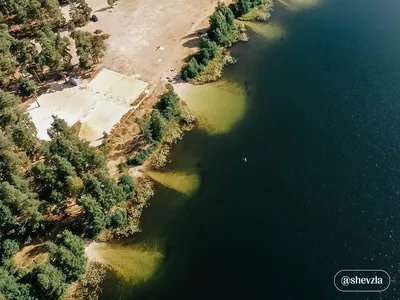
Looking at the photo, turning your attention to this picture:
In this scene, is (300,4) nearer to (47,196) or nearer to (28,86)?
(28,86)

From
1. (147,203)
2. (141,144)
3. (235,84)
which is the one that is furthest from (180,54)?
(147,203)

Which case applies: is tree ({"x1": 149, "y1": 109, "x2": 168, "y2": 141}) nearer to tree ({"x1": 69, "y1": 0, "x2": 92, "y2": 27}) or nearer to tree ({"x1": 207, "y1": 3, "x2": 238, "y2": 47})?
tree ({"x1": 207, "y1": 3, "x2": 238, "y2": 47})

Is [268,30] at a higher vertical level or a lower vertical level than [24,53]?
lower

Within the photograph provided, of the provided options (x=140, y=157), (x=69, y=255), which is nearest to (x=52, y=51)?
(x=140, y=157)

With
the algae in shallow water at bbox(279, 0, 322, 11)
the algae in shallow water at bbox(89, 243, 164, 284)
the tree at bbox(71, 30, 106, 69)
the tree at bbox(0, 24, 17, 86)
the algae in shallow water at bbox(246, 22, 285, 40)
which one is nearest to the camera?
the algae in shallow water at bbox(89, 243, 164, 284)

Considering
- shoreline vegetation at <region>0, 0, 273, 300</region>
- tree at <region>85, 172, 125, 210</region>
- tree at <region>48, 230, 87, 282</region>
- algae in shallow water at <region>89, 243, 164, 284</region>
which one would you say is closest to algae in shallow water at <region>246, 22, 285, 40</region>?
shoreline vegetation at <region>0, 0, 273, 300</region>

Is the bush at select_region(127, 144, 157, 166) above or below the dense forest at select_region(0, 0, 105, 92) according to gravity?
below

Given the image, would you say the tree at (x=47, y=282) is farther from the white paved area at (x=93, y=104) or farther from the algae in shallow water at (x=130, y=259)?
the white paved area at (x=93, y=104)
